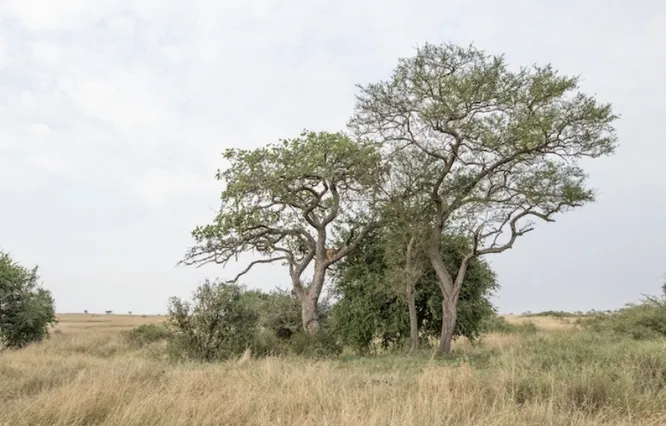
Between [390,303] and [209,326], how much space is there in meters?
8.80

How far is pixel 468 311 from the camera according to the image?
22.3 metres

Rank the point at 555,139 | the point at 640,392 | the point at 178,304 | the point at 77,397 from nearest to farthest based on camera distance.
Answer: the point at 77,397
the point at 640,392
the point at 178,304
the point at 555,139

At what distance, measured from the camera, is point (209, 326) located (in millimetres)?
17578

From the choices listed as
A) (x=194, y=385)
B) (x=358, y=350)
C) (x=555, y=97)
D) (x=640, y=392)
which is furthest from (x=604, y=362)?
(x=358, y=350)

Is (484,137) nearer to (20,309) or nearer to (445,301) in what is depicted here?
(445,301)

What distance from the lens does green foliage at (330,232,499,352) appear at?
73.8 feet

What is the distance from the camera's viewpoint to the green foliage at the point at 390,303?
22.5 meters

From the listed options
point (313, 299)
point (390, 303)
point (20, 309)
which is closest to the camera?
point (390, 303)

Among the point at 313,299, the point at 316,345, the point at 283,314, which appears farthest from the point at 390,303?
the point at 283,314

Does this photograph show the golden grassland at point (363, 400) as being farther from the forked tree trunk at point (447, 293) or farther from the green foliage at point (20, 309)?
the green foliage at point (20, 309)

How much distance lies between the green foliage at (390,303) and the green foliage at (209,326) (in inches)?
A: 255

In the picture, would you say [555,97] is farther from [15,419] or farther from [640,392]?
[15,419]

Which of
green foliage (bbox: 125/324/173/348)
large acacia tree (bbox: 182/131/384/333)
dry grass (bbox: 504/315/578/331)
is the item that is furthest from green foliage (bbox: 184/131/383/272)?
dry grass (bbox: 504/315/578/331)

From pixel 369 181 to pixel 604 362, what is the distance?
1351cm
